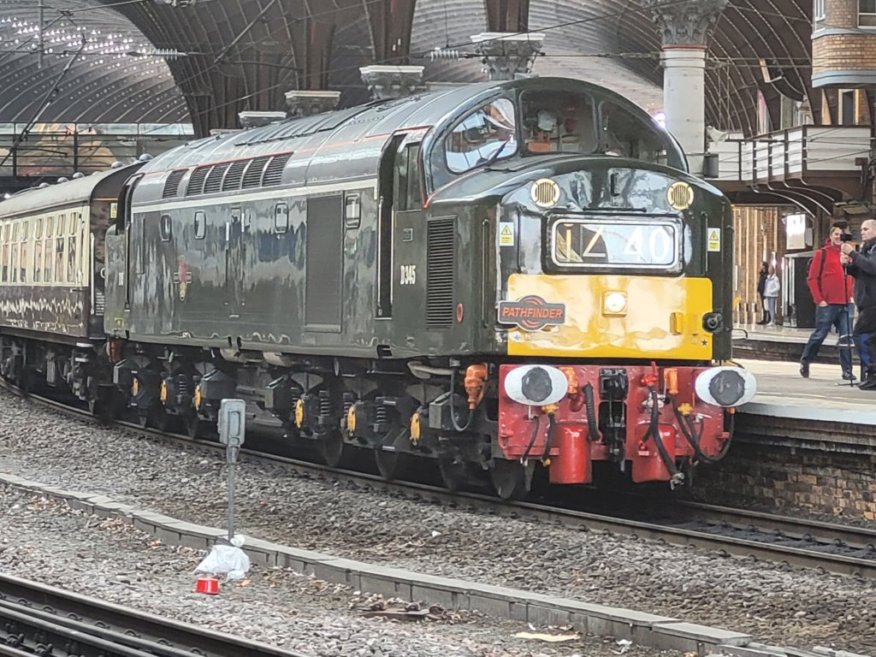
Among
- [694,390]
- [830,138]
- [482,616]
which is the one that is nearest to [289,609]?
[482,616]

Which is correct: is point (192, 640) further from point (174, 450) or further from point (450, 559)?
point (174, 450)

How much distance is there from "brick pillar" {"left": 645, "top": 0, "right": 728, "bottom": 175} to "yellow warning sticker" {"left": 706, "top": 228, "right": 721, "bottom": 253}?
12.2 metres

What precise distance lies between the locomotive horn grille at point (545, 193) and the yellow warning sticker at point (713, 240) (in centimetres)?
153

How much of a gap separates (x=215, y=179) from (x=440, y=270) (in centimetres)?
560

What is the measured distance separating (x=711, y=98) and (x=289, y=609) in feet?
203

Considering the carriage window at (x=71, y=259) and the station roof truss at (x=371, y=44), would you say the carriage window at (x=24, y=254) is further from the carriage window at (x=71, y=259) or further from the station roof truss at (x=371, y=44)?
the station roof truss at (x=371, y=44)

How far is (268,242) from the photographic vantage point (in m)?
18.5

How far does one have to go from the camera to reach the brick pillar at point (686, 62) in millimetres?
27797

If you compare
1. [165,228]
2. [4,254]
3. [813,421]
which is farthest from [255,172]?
[4,254]

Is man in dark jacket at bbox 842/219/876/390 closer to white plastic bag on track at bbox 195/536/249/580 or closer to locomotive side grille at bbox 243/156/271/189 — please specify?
locomotive side grille at bbox 243/156/271/189

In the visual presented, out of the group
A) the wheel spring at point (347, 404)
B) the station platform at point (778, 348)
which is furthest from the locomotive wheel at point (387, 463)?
the station platform at point (778, 348)

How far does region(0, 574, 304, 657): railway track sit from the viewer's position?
9453 millimetres

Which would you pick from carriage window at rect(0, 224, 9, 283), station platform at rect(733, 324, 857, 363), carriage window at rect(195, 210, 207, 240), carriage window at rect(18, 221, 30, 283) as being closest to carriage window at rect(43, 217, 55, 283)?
carriage window at rect(18, 221, 30, 283)

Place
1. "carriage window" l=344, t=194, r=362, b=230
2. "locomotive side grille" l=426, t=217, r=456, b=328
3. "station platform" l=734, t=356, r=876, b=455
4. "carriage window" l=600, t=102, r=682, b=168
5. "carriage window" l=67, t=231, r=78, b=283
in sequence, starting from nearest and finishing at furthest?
"locomotive side grille" l=426, t=217, r=456, b=328
"station platform" l=734, t=356, r=876, b=455
"carriage window" l=600, t=102, r=682, b=168
"carriage window" l=344, t=194, r=362, b=230
"carriage window" l=67, t=231, r=78, b=283
